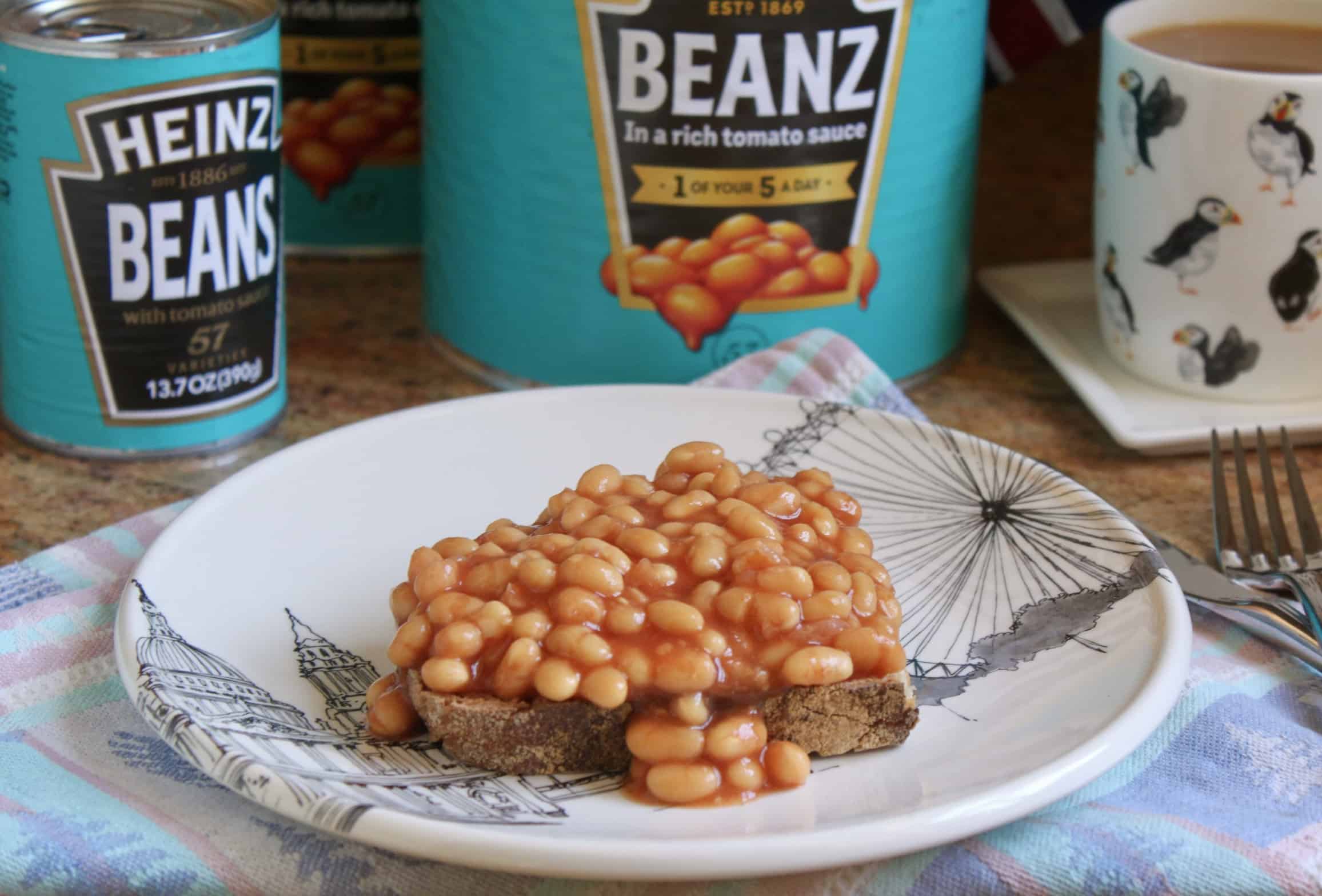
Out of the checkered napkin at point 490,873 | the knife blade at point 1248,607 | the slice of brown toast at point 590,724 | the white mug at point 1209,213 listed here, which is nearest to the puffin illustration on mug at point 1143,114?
the white mug at point 1209,213

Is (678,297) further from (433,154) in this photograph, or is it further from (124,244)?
(124,244)

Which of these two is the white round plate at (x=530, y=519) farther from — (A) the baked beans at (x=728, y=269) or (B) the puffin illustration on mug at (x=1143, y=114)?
(B) the puffin illustration on mug at (x=1143, y=114)

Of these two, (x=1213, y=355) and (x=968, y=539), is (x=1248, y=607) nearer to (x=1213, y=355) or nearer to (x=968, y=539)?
(x=968, y=539)

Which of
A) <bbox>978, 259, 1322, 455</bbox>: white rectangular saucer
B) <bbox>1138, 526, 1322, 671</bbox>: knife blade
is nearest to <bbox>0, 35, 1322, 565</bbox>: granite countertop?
<bbox>978, 259, 1322, 455</bbox>: white rectangular saucer

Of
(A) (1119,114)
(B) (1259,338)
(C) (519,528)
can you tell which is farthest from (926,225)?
(C) (519,528)

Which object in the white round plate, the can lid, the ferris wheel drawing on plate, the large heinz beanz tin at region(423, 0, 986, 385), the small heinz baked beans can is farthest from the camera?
the small heinz baked beans can

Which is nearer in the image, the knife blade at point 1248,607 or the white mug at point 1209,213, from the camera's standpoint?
the knife blade at point 1248,607

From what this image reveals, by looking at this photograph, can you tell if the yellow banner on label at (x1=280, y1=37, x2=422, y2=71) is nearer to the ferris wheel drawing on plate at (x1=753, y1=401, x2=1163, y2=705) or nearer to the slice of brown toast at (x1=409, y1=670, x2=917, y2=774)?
the ferris wheel drawing on plate at (x1=753, y1=401, x2=1163, y2=705)
